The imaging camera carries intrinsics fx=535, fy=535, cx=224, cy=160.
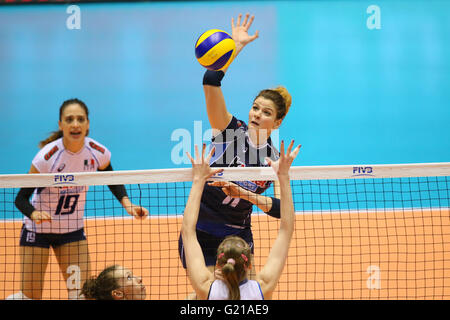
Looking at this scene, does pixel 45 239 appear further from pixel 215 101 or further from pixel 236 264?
pixel 236 264

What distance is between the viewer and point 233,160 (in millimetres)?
4238

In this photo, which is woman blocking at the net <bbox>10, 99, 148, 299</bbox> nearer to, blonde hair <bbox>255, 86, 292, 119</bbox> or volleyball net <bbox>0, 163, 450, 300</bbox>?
volleyball net <bbox>0, 163, 450, 300</bbox>

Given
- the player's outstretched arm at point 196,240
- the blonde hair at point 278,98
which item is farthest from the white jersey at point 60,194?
the player's outstretched arm at point 196,240

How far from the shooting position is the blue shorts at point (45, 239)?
480 cm

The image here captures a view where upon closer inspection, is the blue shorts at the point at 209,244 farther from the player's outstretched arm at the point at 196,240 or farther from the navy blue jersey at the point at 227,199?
the player's outstretched arm at the point at 196,240

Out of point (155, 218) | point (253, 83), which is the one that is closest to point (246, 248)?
point (155, 218)

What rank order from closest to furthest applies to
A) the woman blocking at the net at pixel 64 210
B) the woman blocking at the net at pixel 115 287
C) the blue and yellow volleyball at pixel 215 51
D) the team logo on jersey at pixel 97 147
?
the woman blocking at the net at pixel 115 287
the blue and yellow volleyball at pixel 215 51
the woman blocking at the net at pixel 64 210
the team logo on jersey at pixel 97 147

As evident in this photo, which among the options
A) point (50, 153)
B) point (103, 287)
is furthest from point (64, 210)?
point (103, 287)

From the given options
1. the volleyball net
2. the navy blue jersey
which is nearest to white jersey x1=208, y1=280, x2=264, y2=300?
the navy blue jersey

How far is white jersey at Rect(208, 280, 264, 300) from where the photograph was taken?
2.93m

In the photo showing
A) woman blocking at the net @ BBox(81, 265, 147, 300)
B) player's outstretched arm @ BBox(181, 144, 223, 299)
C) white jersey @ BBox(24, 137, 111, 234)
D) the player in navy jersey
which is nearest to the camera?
Answer: player's outstretched arm @ BBox(181, 144, 223, 299)

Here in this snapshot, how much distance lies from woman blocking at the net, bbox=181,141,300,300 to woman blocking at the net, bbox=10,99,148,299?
152cm
